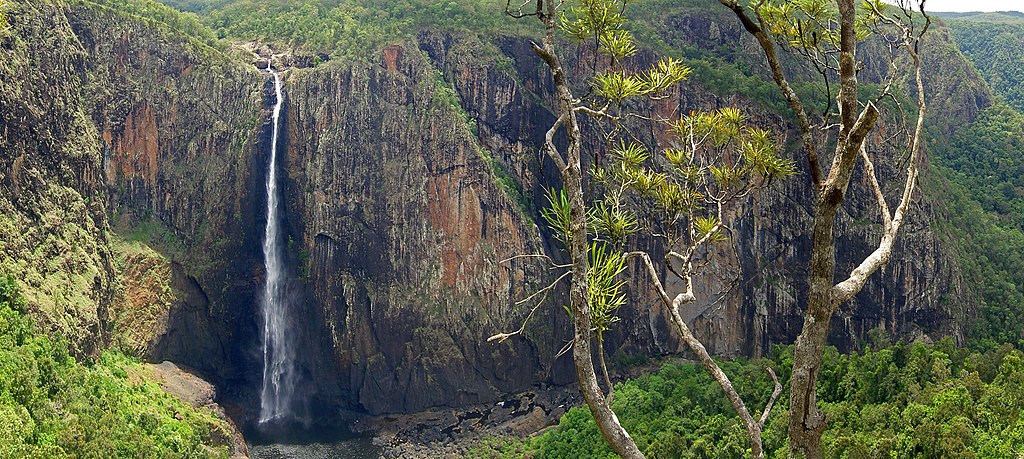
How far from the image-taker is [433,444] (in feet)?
108

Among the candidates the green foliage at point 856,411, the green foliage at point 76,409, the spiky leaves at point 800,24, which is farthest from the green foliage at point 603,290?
the green foliage at point 76,409

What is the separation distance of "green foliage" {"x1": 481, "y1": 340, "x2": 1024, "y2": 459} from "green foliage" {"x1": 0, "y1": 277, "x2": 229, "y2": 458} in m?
10.8

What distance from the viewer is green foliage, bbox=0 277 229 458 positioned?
829 inches

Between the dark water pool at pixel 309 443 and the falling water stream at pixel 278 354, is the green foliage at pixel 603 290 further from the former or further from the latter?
the falling water stream at pixel 278 354

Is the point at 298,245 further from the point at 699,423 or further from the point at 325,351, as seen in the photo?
the point at 699,423

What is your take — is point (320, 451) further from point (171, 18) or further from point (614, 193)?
point (614, 193)

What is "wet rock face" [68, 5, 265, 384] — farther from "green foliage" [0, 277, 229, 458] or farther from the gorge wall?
"green foliage" [0, 277, 229, 458]

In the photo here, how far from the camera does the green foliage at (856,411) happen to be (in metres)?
17.8

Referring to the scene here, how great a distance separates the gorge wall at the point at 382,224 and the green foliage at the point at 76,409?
640 centimetres

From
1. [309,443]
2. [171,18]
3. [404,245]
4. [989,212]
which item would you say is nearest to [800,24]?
[309,443]

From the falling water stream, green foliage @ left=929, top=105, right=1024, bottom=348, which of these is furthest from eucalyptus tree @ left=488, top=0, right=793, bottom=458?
the falling water stream

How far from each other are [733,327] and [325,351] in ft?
61.0

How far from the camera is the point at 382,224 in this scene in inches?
1529

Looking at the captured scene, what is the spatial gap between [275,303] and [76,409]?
52.1 ft
